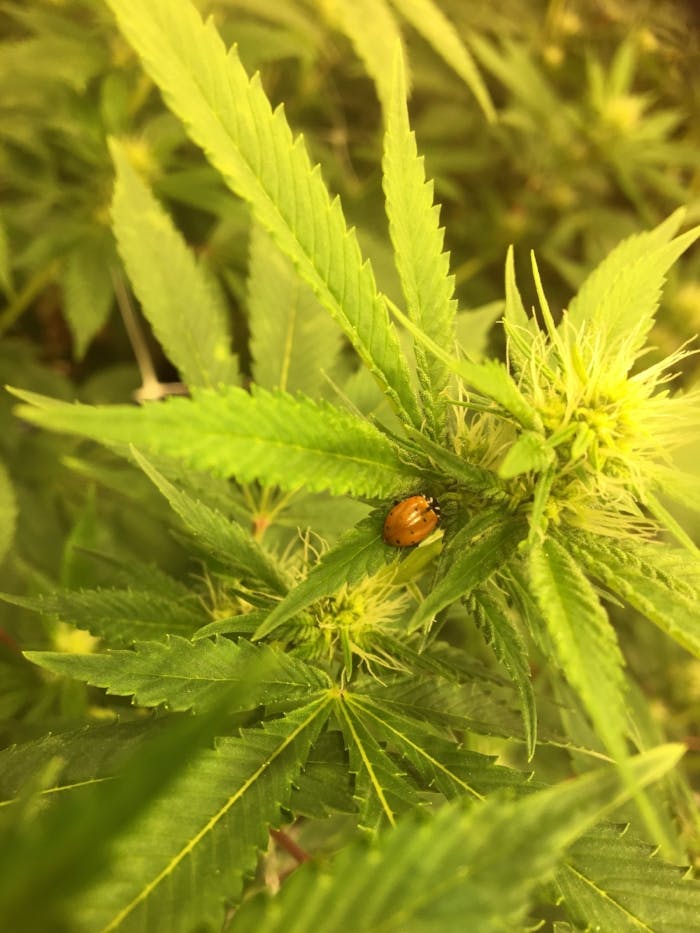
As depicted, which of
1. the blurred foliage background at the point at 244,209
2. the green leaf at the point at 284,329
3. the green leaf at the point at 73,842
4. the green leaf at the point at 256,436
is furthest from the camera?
the blurred foliage background at the point at 244,209

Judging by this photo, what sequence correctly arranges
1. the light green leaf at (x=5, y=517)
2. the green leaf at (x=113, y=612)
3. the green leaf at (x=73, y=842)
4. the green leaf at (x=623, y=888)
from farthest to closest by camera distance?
1. the light green leaf at (x=5, y=517)
2. the green leaf at (x=113, y=612)
3. the green leaf at (x=623, y=888)
4. the green leaf at (x=73, y=842)

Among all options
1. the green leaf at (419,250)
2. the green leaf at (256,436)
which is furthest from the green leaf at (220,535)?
the green leaf at (419,250)

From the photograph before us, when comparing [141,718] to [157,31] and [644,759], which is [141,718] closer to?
[644,759]

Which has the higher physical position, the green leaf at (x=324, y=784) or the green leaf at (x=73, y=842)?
the green leaf at (x=73, y=842)

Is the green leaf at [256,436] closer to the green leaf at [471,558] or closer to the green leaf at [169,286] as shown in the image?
the green leaf at [471,558]

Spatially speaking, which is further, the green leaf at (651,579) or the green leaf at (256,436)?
the green leaf at (651,579)

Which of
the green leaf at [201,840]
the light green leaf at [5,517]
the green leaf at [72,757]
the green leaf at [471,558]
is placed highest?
the green leaf at [471,558]
